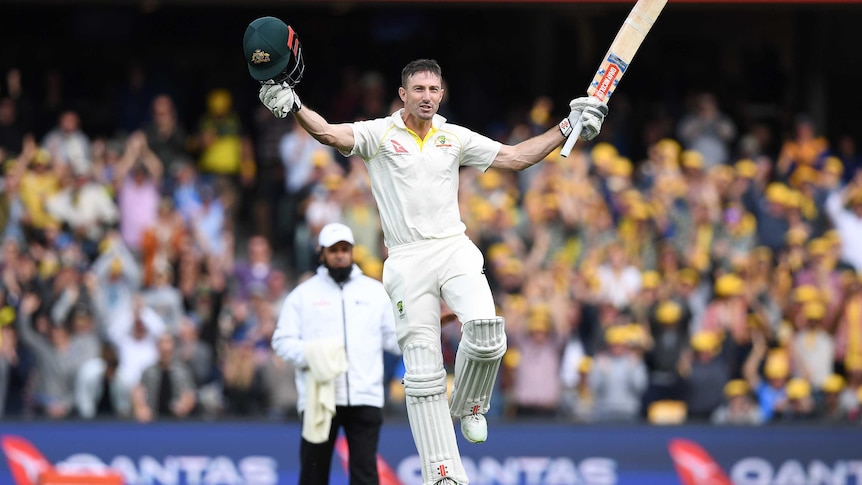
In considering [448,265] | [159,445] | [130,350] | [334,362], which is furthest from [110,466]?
[448,265]

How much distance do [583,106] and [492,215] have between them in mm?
7197

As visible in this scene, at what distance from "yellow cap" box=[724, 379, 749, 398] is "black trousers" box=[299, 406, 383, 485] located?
5040 millimetres

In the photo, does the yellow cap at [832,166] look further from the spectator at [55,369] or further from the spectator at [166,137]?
the spectator at [55,369]

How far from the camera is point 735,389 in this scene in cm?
1527

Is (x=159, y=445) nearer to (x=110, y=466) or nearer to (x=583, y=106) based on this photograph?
(x=110, y=466)

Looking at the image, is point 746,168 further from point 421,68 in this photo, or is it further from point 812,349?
point 421,68

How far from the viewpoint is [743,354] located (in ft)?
51.4

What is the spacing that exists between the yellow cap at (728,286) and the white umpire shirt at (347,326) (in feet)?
18.2

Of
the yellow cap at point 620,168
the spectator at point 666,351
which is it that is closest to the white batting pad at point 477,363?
the spectator at point 666,351

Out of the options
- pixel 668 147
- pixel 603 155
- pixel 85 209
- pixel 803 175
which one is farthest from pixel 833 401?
pixel 85 209

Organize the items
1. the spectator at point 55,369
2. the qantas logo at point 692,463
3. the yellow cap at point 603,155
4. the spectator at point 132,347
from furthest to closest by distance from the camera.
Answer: the yellow cap at point 603,155 → the spectator at point 55,369 → the spectator at point 132,347 → the qantas logo at point 692,463

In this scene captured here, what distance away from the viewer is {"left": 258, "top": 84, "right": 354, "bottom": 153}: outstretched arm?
29.5 ft

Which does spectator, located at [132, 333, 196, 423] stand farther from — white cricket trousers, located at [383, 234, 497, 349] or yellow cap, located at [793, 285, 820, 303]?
yellow cap, located at [793, 285, 820, 303]

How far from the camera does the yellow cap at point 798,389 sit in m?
15.3
